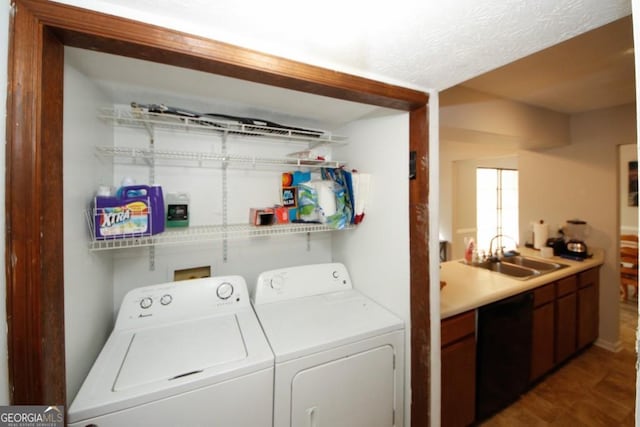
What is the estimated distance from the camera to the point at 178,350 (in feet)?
3.59

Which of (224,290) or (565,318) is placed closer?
(224,290)

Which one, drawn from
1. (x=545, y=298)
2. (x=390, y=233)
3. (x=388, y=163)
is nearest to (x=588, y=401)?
(x=545, y=298)

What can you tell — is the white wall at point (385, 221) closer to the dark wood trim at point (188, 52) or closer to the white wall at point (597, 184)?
the dark wood trim at point (188, 52)

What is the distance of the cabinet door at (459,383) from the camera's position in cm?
153

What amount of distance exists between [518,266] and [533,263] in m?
0.31

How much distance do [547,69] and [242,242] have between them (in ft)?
8.18

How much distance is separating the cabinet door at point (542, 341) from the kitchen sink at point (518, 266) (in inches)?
15.6

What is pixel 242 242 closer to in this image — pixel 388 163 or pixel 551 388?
pixel 388 163

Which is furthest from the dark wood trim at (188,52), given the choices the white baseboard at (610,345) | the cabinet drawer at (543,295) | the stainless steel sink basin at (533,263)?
the white baseboard at (610,345)

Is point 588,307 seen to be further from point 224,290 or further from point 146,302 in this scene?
point 146,302

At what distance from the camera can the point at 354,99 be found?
1.14 metres

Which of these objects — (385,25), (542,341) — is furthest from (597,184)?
(385,25)

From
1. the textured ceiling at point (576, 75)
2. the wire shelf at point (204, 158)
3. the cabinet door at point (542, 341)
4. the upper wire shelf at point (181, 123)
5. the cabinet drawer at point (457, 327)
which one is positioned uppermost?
the textured ceiling at point (576, 75)

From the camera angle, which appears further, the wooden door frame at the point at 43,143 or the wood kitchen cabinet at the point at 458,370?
the wood kitchen cabinet at the point at 458,370
